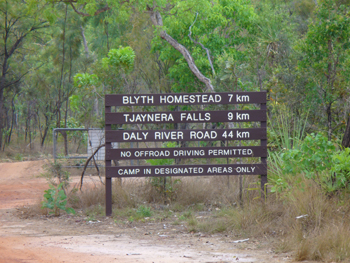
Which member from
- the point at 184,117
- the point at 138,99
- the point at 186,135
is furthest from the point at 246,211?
the point at 138,99

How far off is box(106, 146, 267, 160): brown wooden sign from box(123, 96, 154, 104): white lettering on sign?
3.05 ft

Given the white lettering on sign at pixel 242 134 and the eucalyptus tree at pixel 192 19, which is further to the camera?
the eucalyptus tree at pixel 192 19

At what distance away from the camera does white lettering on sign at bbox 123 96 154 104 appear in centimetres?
869

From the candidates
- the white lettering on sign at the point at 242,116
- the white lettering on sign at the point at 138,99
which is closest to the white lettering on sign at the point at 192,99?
the white lettering on sign at the point at 138,99

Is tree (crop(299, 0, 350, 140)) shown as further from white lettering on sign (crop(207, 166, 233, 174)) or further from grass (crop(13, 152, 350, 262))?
white lettering on sign (crop(207, 166, 233, 174))

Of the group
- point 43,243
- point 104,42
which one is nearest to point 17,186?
point 43,243

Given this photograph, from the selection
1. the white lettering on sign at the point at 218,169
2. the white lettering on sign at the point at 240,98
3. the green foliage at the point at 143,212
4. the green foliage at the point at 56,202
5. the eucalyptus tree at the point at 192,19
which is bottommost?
the green foliage at the point at 143,212

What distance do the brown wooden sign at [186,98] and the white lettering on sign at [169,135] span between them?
0.59 m

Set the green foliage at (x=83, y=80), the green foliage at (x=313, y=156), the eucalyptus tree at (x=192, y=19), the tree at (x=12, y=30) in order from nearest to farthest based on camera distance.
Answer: the green foliage at (x=313, y=156)
the green foliage at (x=83, y=80)
the eucalyptus tree at (x=192, y=19)
the tree at (x=12, y=30)

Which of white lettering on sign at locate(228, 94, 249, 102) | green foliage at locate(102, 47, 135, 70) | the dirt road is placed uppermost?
green foliage at locate(102, 47, 135, 70)

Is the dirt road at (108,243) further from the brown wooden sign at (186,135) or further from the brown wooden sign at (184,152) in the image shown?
the brown wooden sign at (186,135)

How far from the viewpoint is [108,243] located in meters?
6.70


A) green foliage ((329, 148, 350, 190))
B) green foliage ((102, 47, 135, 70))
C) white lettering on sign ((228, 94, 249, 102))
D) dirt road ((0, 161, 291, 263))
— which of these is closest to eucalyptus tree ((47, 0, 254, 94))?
green foliage ((102, 47, 135, 70))

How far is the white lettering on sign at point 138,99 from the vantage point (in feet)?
28.5
